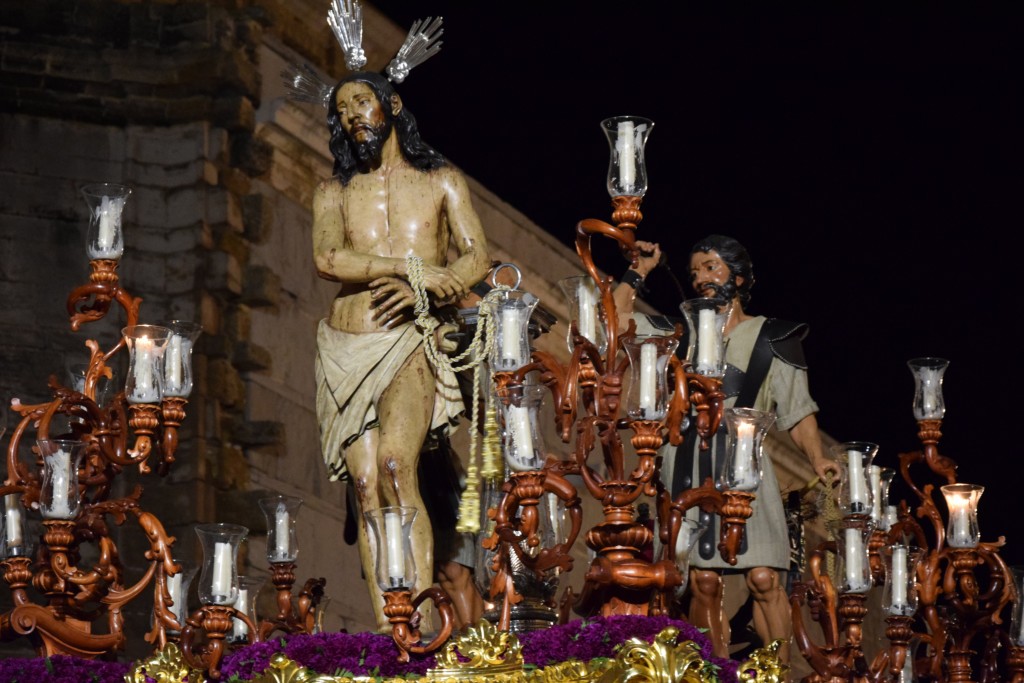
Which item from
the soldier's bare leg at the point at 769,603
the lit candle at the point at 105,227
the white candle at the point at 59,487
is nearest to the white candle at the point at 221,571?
the white candle at the point at 59,487

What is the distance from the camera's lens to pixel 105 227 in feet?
31.9

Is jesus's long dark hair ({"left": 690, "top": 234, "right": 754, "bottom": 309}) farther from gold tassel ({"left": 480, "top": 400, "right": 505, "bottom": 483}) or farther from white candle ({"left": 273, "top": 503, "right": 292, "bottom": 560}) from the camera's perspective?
white candle ({"left": 273, "top": 503, "right": 292, "bottom": 560})

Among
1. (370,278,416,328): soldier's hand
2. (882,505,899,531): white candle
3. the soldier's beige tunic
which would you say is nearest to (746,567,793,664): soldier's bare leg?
the soldier's beige tunic

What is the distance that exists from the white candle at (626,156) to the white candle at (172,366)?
1.87 m

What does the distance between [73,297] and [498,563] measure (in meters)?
2.14

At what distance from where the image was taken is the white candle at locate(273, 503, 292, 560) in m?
10.3

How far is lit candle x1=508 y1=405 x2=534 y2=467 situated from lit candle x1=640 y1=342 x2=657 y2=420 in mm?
401

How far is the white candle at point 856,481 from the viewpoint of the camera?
33.1 ft

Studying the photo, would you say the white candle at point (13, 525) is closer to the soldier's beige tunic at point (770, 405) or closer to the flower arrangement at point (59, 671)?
the flower arrangement at point (59, 671)

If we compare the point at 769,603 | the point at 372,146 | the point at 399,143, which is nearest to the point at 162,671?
the point at 372,146

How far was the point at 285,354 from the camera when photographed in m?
12.7

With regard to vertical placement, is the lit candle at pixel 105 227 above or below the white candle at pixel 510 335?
above

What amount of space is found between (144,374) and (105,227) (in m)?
0.67

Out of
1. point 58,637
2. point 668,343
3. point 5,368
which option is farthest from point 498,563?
point 5,368
